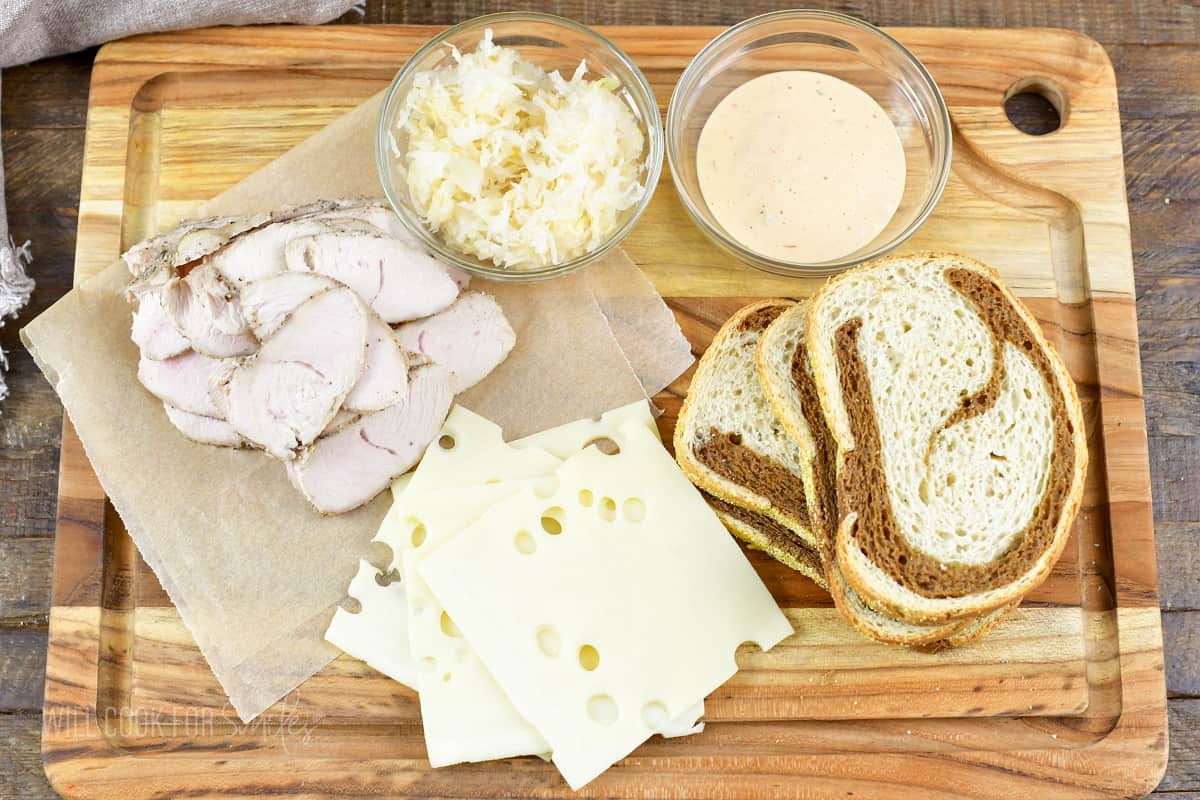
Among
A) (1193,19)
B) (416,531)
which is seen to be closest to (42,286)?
(416,531)

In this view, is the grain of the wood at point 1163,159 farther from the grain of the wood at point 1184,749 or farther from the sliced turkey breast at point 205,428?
the sliced turkey breast at point 205,428

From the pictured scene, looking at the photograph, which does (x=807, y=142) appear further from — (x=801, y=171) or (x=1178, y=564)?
(x=1178, y=564)

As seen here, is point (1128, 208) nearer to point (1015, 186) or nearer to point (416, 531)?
point (1015, 186)

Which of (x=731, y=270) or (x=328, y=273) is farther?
(x=731, y=270)

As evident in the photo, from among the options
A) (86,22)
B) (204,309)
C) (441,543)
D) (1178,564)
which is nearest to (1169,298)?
(1178,564)

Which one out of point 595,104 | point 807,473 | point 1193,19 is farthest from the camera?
point 1193,19

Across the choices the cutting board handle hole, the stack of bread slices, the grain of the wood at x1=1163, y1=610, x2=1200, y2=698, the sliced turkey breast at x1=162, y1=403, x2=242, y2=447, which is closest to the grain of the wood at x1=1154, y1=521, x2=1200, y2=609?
the grain of the wood at x1=1163, y1=610, x2=1200, y2=698
